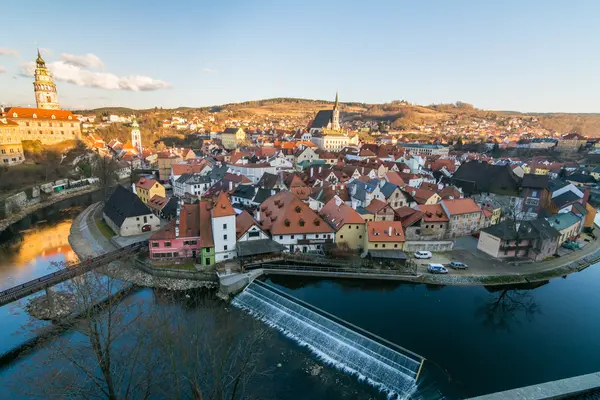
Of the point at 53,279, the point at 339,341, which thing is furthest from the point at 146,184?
the point at 339,341

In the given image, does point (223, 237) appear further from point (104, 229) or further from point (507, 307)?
point (507, 307)

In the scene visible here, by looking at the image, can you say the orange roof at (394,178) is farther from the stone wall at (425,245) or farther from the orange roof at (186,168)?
the orange roof at (186,168)

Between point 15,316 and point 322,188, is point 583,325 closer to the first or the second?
point 322,188

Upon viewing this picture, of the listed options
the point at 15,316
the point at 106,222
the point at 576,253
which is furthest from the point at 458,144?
the point at 15,316

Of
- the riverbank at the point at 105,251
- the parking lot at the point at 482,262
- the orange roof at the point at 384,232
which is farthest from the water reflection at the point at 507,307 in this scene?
the riverbank at the point at 105,251

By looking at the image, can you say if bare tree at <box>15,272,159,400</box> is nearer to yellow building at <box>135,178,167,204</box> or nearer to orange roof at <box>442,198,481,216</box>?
yellow building at <box>135,178,167,204</box>

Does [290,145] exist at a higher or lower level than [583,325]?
higher
